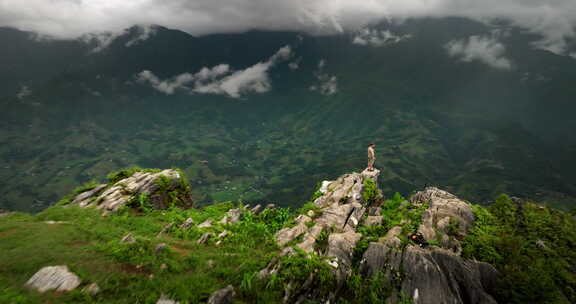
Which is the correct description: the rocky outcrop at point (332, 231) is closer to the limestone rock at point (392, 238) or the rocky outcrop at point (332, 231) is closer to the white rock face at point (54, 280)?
the limestone rock at point (392, 238)

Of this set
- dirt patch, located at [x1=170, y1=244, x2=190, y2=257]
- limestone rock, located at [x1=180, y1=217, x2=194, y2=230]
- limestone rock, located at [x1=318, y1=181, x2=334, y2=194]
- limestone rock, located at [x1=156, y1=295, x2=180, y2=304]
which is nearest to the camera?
limestone rock, located at [x1=156, y1=295, x2=180, y2=304]

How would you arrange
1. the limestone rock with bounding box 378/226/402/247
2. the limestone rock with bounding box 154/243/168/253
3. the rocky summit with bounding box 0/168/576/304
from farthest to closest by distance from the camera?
1. the limestone rock with bounding box 378/226/402/247
2. the limestone rock with bounding box 154/243/168/253
3. the rocky summit with bounding box 0/168/576/304

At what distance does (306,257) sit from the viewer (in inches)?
755

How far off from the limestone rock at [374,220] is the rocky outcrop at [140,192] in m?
25.2

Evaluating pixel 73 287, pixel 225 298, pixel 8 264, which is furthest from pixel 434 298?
pixel 8 264

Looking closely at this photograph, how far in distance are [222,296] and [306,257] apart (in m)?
6.52

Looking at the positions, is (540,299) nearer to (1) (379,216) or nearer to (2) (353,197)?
(1) (379,216)

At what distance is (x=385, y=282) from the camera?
18703 mm

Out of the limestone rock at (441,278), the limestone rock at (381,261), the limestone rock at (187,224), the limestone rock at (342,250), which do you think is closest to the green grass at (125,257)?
the limestone rock at (187,224)

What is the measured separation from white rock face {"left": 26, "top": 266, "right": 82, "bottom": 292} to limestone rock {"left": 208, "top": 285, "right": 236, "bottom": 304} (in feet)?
24.8

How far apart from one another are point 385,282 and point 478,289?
6360 mm

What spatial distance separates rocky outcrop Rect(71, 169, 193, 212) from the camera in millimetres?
32094

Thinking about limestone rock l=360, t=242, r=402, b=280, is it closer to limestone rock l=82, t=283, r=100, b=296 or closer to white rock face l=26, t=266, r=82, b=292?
limestone rock l=82, t=283, r=100, b=296

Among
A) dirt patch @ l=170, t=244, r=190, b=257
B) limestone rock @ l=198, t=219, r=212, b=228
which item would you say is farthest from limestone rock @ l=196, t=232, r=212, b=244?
limestone rock @ l=198, t=219, r=212, b=228
